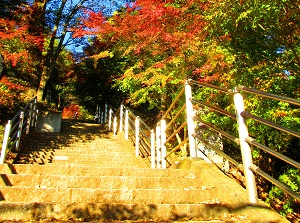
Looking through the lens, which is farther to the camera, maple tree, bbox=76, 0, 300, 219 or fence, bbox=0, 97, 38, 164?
fence, bbox=0, 97, 38, 164

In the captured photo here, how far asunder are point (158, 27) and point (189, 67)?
1.51 metres

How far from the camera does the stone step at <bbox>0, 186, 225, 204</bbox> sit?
9.05ft

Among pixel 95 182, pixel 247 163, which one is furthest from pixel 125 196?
pixel 247 163

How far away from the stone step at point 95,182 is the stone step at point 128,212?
2.05ft

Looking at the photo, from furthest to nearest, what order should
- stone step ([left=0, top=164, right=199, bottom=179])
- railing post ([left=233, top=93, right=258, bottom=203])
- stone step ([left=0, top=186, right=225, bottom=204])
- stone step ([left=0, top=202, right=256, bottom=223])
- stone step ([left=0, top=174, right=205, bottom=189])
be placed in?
stone step ([left=0, top=164, right=199, bottom=179])
stone step ([left=0, top=174, right=205, bottom=189])
stone step ([left=0, top=186, right=225, bottom=204])
railing post ([left=233, top=93, right=258, bottom=203])
stone step ([left=0, top=202, right=256, bottom=223])

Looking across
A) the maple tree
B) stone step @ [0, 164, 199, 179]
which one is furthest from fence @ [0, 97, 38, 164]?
the maple tree

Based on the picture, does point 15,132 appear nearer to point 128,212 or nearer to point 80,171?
point 80,171

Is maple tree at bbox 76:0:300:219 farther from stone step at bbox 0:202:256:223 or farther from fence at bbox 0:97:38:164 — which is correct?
fence at bbox 0:97:38:164

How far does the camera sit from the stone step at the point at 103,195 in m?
2.76

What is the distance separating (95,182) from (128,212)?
1.00 m

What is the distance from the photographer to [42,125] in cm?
1180

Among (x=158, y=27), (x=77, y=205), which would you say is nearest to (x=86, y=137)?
(x=158, y=27)

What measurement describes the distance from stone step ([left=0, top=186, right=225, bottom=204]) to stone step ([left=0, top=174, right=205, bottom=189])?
0.28m

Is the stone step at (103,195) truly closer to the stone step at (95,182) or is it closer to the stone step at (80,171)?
the stone step at (95,182)
